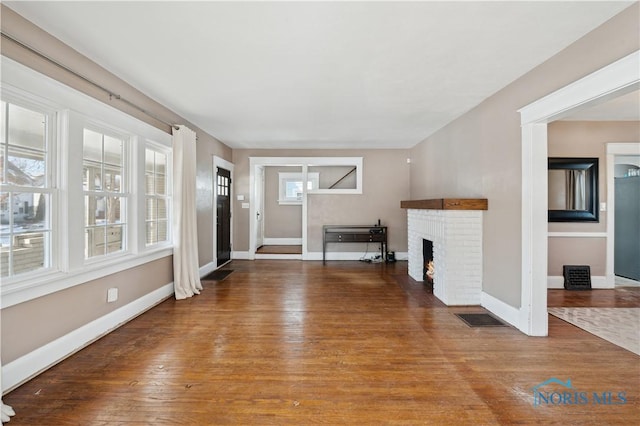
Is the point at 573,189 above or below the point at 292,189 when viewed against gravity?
below

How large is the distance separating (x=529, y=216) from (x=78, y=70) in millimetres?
4253

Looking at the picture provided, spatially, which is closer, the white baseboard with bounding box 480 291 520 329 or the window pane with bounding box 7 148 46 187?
the window pane with bounding box 7 148 46 187

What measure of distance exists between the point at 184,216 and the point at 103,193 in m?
1.18

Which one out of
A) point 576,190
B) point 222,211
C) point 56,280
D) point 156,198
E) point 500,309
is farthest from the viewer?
point 222,211

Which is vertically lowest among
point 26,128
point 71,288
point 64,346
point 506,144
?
point 64,346

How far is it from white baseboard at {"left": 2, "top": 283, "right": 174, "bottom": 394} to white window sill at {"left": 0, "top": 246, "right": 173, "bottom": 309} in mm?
403

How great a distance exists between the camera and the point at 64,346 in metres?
2.27

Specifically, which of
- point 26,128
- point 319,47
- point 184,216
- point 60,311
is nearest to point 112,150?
point 26,128

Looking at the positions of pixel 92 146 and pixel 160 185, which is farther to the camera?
pixel 160 185

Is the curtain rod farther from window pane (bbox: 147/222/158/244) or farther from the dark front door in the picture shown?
the dark front door

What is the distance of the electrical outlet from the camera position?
2764 millimetres

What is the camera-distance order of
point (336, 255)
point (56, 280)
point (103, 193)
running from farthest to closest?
point (336, 255)
point (103, 193)
point (56, 280)

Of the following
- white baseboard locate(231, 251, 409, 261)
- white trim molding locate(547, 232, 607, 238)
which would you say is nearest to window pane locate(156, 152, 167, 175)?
white baseboard locate(231, 251, 409, 261)

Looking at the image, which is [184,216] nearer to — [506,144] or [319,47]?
[319,47]
